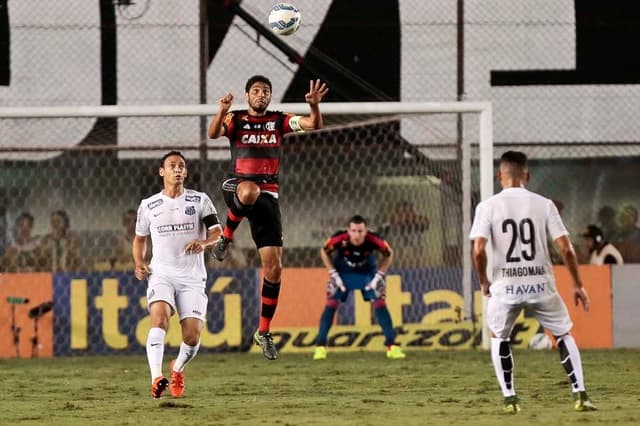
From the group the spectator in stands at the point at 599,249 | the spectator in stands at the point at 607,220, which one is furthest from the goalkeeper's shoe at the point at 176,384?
the spectator in stands at the point at 607,220

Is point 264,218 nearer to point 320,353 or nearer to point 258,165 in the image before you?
point 258,165

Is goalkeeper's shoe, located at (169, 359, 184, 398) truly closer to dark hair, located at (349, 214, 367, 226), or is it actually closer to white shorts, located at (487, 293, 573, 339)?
white shorts, located at (487, 293, 573, 339)

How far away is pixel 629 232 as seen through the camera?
18922 mm

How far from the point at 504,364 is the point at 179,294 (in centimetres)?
300

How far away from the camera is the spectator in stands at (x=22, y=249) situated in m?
18.4

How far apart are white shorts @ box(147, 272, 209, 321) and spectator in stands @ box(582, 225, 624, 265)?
8.12 m

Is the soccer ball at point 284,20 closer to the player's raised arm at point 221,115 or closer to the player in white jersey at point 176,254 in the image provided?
the player's raised arm at point 221,115

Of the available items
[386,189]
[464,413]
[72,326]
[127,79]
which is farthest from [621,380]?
[127,79]

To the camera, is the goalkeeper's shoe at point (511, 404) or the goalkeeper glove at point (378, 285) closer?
the goalkeeper's shoe at point (511, 404)

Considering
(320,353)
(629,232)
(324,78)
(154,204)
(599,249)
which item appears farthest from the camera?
(324,78)

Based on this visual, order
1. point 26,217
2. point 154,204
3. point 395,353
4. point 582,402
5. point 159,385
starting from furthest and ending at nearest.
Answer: point 26,217 < point 395,353 < point 154,204 < point 159,385 < point 582,402

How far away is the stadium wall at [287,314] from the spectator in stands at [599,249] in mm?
109

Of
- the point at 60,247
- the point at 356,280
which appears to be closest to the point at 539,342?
the point at 356,280

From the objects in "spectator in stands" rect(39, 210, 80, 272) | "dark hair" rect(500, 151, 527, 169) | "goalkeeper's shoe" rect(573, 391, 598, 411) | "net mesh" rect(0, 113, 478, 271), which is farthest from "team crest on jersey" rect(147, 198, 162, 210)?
"spectator in stands" rect(39, 210, 80, 272)
